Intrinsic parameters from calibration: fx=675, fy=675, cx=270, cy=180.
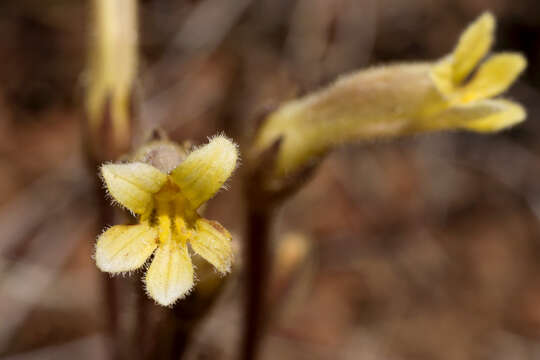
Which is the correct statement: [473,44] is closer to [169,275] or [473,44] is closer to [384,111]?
[384,111]

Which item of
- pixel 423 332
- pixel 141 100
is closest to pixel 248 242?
pixel 141 100

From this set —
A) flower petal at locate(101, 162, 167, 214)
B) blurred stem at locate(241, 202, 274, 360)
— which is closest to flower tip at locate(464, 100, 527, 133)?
blurred stem at locate(241, 202, 274, 360)

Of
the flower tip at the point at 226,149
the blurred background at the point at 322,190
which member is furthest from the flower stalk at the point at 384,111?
the blurred background at the point at 322,190

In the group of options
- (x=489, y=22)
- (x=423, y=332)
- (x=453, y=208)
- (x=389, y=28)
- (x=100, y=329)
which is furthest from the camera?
(x=389, y=28)

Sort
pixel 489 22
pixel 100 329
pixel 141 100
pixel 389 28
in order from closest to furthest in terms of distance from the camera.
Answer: pixel 489 22
pixel 141 100
pixel 100 329
pixel 389 28

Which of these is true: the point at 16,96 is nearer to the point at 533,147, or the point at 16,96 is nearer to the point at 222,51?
the point at 222,51

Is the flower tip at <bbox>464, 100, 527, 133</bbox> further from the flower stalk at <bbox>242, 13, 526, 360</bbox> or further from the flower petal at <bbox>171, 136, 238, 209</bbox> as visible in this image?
the flower petal at <bbox>171, 136, 238, 209</bbox>
